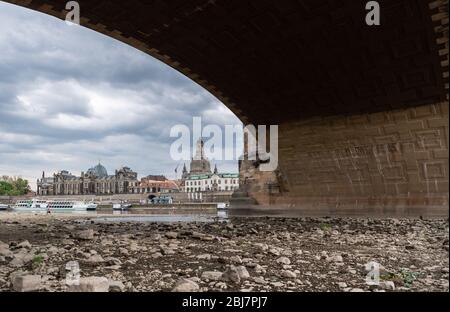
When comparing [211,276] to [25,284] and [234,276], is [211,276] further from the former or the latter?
[25,284]

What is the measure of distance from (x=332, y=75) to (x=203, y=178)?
121 meters

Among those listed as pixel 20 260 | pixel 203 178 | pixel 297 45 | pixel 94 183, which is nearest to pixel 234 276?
pixel 20 260

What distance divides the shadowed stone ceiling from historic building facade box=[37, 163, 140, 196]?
11969 centimetres

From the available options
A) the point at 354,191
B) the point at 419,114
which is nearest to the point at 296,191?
the point at 354,191

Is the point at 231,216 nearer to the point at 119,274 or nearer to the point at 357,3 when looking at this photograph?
the point at 357,3

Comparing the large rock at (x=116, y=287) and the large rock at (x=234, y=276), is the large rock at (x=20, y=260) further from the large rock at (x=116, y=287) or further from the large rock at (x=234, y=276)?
the large rock at (x=234, y=276)

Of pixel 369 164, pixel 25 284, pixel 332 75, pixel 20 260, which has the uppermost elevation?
pixel 332 75

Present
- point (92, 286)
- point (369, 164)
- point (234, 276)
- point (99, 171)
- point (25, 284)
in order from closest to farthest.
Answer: point (92, 286), point (25, 284), point (234, 276), point (369, 164), point (99, 171)

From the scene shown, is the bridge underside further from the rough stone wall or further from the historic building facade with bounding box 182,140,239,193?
the historic building facade with bounding box 182,140,239,193

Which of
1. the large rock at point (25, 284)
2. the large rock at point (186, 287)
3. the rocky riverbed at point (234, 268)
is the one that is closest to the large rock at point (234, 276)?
the rocky riverbed at point (234, 268)

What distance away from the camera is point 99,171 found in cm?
14462

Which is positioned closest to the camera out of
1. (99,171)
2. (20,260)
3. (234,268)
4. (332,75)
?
(234,268)
